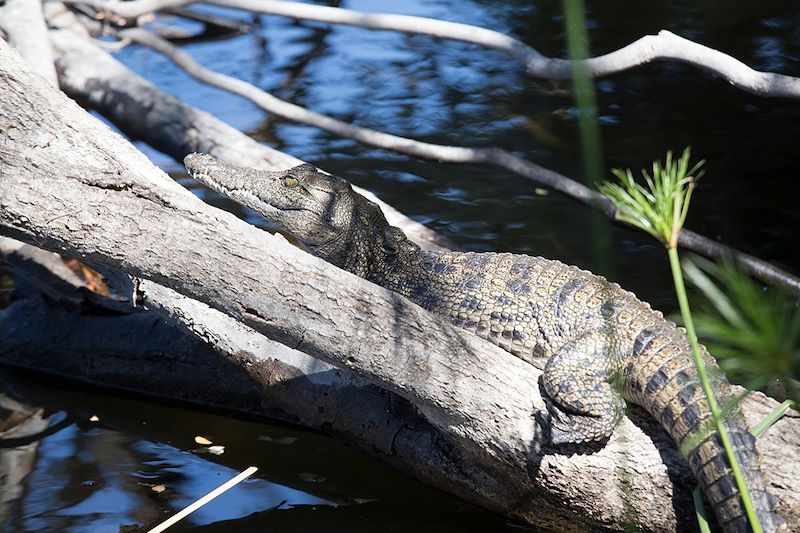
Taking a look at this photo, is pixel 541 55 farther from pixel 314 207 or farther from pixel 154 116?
pixel 154 116

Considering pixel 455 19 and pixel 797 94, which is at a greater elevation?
pixel 455 19

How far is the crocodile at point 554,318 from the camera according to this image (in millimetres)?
3018

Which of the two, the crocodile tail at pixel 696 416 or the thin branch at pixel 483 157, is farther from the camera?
the thin branch at pixel 483 157

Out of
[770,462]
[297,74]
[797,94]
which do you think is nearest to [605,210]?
[797,94]

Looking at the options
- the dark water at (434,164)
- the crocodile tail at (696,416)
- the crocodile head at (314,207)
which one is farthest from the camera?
the crocodile head at (314,207)

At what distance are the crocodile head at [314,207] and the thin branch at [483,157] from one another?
1045mm

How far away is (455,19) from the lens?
30.0 ft

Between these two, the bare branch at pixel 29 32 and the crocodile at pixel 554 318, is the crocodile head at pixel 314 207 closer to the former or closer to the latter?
the crocodile at pixel 554 318

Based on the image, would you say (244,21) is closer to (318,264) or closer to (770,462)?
(318,264)

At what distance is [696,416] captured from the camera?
10.2ft

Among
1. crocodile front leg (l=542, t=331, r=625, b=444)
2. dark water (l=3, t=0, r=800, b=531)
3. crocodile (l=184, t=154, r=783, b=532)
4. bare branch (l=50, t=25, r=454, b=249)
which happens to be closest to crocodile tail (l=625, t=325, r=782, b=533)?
crocodile (l=184, t=154, r=783, b=532)

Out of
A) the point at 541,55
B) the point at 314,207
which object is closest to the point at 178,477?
the point at 314,207

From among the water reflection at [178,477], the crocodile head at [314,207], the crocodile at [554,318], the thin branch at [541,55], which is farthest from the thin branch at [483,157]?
the water reflection at [178,477]

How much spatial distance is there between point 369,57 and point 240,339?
5.72 m
